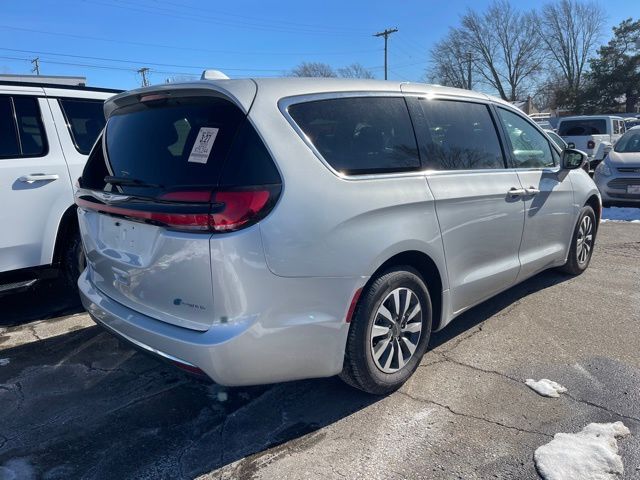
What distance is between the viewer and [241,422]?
9.33ft

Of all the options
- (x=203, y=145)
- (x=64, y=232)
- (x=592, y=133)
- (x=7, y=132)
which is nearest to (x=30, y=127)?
(x=7, y=132)

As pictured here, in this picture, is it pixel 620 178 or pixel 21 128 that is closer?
pixel 21 128

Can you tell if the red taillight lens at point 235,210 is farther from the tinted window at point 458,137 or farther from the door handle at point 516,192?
the door handle at point 516,192

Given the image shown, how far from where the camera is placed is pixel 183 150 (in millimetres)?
2521

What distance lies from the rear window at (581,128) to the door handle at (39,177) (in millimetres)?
16710

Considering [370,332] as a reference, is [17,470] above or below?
below

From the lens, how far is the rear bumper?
2.32 meters

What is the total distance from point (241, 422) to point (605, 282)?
4069mm

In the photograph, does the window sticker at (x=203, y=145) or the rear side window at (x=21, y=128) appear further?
the rear side window at (x=21, y=128)

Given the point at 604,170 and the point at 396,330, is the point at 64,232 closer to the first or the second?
the point at 396,330

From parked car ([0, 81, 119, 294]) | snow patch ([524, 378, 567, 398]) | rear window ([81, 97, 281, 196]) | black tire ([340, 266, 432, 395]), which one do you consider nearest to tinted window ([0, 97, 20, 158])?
parked car ([0, 81, 119, 294])

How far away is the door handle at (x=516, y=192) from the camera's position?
3758 millimetres

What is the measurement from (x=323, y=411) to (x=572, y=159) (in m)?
3.24

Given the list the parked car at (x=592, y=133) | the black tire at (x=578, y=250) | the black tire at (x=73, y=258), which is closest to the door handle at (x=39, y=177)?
the black tire at (x=73, y=258)
